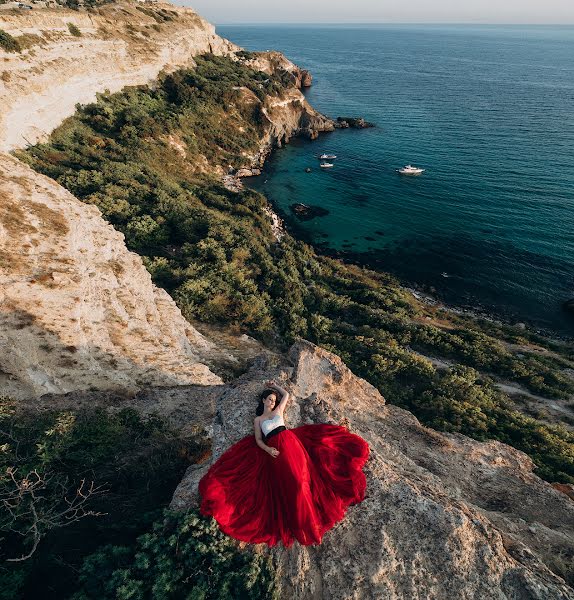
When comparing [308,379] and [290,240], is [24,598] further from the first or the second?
[290,240]

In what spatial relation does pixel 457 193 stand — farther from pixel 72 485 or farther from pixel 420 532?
pixel 72 485

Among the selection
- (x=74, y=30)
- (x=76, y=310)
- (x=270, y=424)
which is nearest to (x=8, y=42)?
(x=74, y=30)

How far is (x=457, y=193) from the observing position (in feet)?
188

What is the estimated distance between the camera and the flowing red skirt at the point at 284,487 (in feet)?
25.3

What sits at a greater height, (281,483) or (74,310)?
(281,483)

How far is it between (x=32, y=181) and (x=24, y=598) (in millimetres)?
19101

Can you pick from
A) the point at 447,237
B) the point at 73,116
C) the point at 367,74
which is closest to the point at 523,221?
the point at 447,237

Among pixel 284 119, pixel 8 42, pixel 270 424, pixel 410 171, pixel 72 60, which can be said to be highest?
pixel 8 42

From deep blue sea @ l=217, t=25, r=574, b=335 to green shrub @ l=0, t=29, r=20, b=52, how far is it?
3448cm

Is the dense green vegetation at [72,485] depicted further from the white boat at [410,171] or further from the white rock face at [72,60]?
the white boat at [410,171]

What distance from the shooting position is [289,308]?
89.9 ft

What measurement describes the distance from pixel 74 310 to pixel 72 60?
49.7m

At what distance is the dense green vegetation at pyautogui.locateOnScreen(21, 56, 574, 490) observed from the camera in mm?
20281

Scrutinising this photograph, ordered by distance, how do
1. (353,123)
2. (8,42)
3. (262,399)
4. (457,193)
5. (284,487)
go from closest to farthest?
(284,487) → (262,399) → (8,42) → (457,193) → (353,123)
